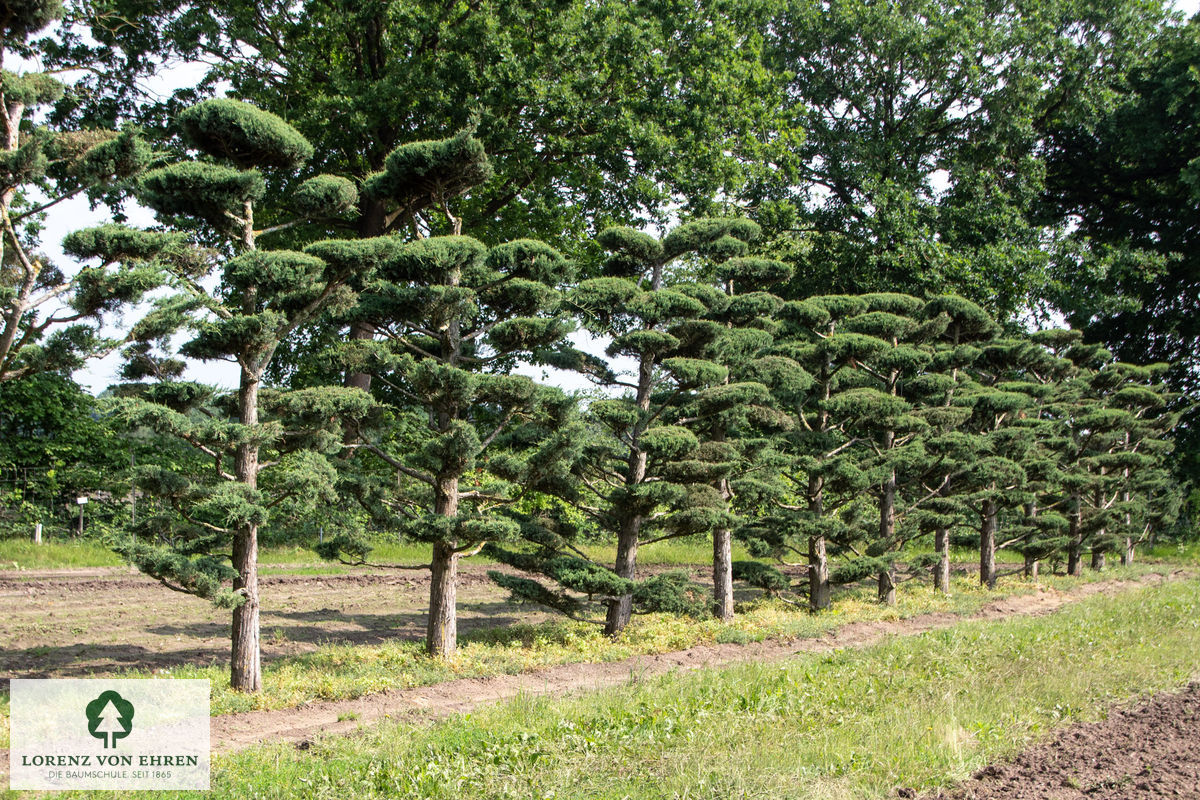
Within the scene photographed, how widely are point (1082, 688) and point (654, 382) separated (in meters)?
7.60

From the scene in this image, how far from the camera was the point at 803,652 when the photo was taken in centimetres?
1148

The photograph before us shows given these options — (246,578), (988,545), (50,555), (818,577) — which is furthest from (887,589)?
(50,555)

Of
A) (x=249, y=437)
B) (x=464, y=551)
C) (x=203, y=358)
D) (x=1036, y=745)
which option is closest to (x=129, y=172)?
(x=203, y=358)

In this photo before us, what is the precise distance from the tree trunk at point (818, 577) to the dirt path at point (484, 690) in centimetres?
173

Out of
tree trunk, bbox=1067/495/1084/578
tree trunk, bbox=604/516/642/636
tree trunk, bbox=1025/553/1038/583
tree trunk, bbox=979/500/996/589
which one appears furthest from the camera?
tree trunk, bbox=1067/495/1084/578

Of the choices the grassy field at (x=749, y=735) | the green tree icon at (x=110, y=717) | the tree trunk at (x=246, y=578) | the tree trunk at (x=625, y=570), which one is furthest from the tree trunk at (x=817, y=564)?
the green tree icon at (x=110, y=717)

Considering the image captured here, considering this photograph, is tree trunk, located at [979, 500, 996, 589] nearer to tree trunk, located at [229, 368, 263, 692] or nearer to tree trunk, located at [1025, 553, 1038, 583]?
tree trunk, located at [1025, 553, 1038, 583]

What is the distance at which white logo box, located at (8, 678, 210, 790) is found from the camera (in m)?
6.19

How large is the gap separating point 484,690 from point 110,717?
363cm

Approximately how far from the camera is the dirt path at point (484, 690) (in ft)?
25.8

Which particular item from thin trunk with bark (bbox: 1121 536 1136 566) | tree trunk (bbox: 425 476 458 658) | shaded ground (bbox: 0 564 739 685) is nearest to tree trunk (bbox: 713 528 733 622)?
shaded ground (bbox: 0 564 739 685)

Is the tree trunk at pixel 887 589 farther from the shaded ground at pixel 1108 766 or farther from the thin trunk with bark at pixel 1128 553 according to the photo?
the thin trunk with bark at pixel 1128 553

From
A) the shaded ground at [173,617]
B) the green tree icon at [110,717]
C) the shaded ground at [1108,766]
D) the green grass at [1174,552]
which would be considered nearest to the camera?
the shaded ground at [1108,766]

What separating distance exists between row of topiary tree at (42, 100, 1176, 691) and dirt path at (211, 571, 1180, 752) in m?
1.15
